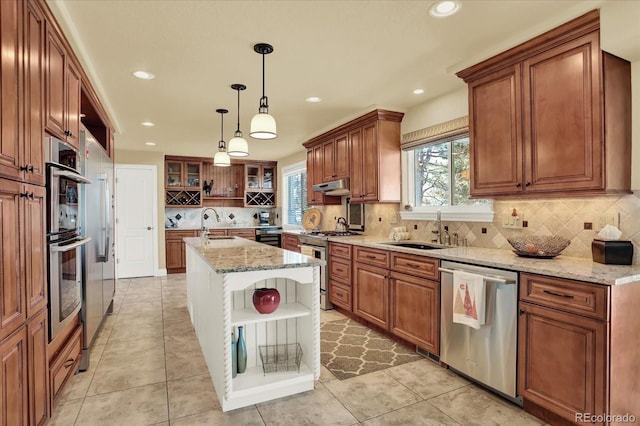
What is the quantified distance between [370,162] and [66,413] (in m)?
3.51

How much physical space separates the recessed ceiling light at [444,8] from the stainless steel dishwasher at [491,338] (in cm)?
166

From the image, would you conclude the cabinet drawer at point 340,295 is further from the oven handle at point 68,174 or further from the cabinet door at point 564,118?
the oven handle at point 68,174

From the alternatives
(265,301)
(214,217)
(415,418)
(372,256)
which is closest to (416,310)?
(372,256)

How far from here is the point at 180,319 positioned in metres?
4.16

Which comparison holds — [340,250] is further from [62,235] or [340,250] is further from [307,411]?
[62,235]

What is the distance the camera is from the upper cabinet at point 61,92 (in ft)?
6.80

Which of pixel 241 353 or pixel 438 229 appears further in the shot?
pixel 438 229

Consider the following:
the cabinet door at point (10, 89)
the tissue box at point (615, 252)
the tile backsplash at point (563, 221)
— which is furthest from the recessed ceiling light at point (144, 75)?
the tissue box at point (615, 252)

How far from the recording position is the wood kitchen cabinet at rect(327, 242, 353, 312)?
4.09m

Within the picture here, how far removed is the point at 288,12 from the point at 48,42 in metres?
1.40

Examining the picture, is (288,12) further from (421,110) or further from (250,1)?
(421,110)

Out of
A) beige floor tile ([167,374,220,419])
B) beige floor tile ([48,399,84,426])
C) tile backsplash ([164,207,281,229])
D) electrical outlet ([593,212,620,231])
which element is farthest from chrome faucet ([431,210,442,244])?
tile backsplash ([164,207,281,229])

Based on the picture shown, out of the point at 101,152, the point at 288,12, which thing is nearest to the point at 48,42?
the point at 288,12

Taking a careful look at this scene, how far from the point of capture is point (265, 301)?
231 centimetres
